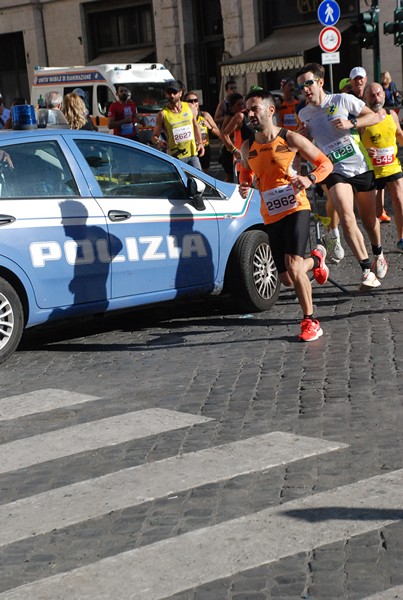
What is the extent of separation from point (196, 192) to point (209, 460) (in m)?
3.92

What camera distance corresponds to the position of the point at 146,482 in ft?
17.6

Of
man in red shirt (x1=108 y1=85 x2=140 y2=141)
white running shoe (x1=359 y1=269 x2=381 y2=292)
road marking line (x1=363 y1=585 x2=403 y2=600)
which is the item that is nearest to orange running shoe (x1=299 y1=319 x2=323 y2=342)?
white running shoe (x1=359 y1=269 x2=381 y2=292)

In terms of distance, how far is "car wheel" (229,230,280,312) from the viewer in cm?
964

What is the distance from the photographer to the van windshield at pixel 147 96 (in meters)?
29.1

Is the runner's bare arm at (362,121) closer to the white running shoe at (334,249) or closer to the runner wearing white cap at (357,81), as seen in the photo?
the runner wearing white cap at (357,81)

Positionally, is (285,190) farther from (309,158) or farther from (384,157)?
(384,157)

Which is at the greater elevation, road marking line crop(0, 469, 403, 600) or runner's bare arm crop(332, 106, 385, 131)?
runner's bare arm crop(332, 106, 385, 131)

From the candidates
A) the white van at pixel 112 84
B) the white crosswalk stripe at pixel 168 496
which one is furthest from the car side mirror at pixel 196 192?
the white van at pixel 112 84

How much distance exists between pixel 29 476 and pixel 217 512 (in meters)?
1.15

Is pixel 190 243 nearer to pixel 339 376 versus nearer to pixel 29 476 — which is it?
pixel 339 376

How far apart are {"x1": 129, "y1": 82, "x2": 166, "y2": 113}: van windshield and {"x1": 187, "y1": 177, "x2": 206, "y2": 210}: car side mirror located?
20.1 metres

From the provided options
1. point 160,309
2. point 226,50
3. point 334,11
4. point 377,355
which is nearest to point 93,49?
point 226,50

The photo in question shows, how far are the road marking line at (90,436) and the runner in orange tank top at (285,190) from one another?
2225 millimetres

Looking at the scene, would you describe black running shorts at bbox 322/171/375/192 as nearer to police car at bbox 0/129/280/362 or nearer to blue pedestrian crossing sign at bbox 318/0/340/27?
police car at bbox 0/129/280/362
